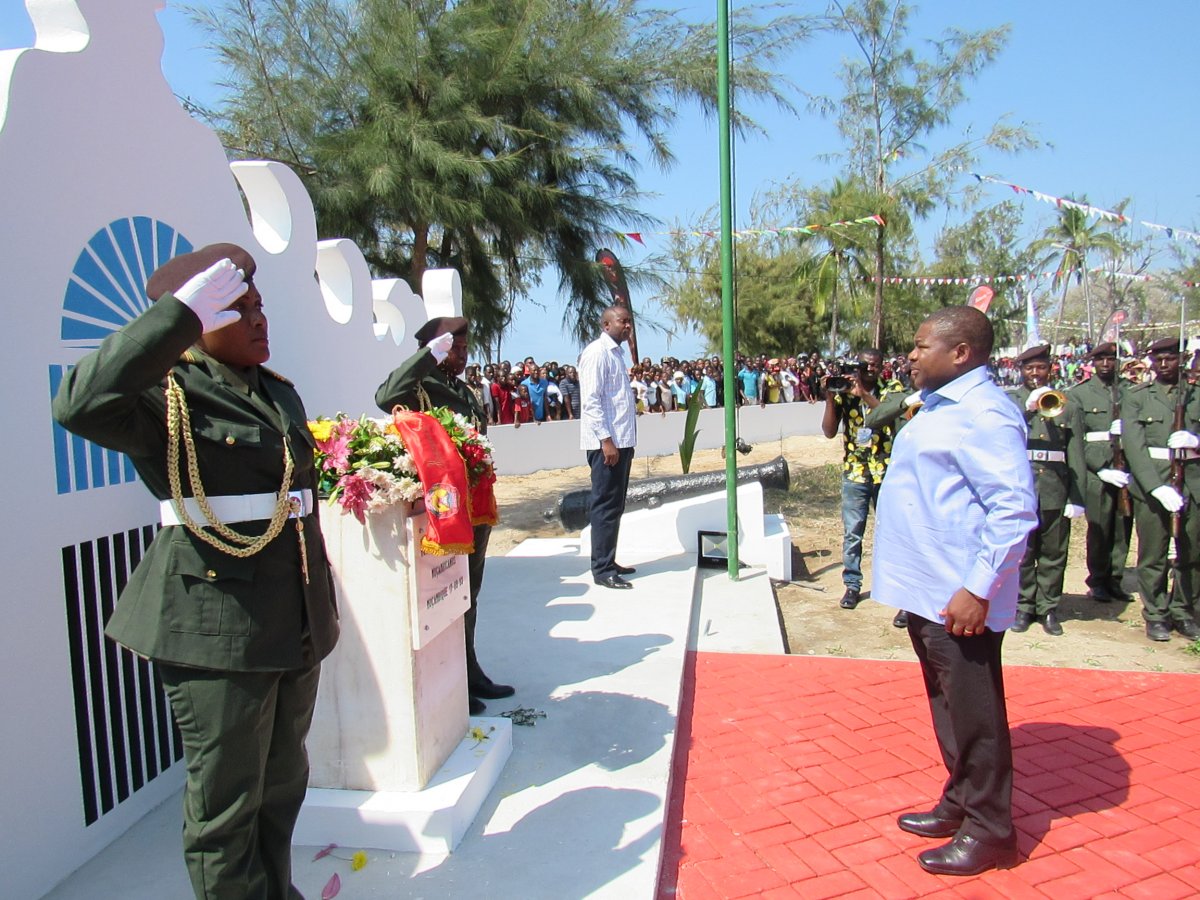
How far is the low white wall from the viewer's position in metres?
14.7

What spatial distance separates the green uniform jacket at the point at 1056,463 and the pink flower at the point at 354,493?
430 centimetres

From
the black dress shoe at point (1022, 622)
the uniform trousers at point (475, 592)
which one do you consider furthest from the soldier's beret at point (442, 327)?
the black dress shoe at point (1022, 622)

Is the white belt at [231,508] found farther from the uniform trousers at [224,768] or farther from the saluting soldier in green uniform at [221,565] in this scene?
the uniform trousers at [224,768]

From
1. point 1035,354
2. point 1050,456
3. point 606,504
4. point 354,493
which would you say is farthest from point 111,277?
A: point 1050,456

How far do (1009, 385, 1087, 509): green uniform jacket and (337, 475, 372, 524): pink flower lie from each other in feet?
14.1

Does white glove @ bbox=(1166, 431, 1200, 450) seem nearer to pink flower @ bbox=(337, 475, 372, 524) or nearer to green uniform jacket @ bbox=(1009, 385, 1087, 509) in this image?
green uniform jacket @ bbox=(1009, 385, 1087, 509)

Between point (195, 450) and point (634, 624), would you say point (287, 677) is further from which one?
point (634, 624)

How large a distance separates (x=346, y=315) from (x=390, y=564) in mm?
2911

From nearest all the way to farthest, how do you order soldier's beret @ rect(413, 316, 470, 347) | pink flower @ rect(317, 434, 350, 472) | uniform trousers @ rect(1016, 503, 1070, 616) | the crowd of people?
pink flower @ rect(317, 434, 350, 472), soldier's beret @ rect(413, 316, 470, 347), uniform trousers @ rect(1016, 503, 1070, 616), the crowd of people

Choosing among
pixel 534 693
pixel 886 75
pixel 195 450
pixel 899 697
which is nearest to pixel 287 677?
pixel 195 450

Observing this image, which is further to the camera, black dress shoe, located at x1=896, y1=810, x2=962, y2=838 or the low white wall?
the low white wall

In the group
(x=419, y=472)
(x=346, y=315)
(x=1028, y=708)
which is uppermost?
(x=346, y=315)

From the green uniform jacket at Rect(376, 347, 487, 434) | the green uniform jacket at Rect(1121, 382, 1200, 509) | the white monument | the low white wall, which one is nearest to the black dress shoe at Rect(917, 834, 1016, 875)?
the white monument

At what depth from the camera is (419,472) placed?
9.52ft
